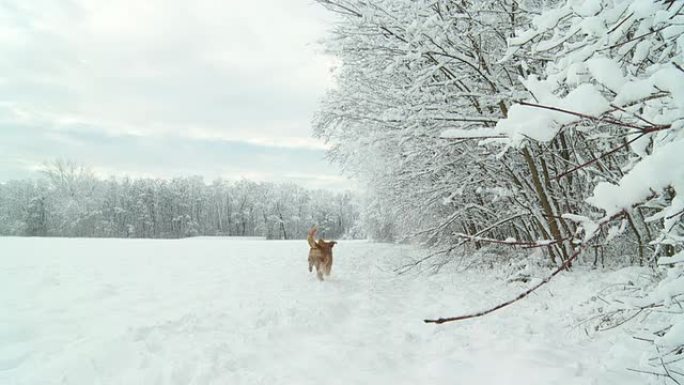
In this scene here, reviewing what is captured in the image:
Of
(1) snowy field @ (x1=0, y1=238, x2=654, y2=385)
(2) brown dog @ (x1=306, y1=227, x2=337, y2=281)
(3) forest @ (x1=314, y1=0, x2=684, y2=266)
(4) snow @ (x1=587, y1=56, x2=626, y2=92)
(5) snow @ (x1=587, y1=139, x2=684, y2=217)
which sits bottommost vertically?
(1) snowy field @ (x1=0, y1=238, x2=654, y2=385)

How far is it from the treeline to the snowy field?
3930 centimetres

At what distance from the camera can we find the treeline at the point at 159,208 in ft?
165

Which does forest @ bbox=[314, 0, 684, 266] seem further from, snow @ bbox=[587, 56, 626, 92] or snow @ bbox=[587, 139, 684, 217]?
snow @ bbox=[587, 139, 684, 217]

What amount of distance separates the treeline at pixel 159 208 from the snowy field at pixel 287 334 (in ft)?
129

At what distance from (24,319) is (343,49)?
20.3 ft

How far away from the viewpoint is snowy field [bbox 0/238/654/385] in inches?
133

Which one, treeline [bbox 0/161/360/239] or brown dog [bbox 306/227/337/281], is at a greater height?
treeline [bbox 0/161/360/239]

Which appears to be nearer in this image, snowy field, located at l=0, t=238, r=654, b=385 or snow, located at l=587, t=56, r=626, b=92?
snow, located at l=587, t=56, r=626, b=92

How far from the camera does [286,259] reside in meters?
11.4

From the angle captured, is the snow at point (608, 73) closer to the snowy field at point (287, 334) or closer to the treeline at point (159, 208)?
the snowy field at point (287, 334)

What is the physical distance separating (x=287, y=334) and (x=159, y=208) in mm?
61378

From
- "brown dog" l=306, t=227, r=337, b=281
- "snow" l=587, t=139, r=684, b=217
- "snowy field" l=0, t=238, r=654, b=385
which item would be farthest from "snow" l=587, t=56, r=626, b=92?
"brown dog" l=306, t=227, r=337, b=281

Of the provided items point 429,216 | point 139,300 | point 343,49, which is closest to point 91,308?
point 139,300

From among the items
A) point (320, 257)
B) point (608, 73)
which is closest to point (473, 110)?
point (320, 257)
